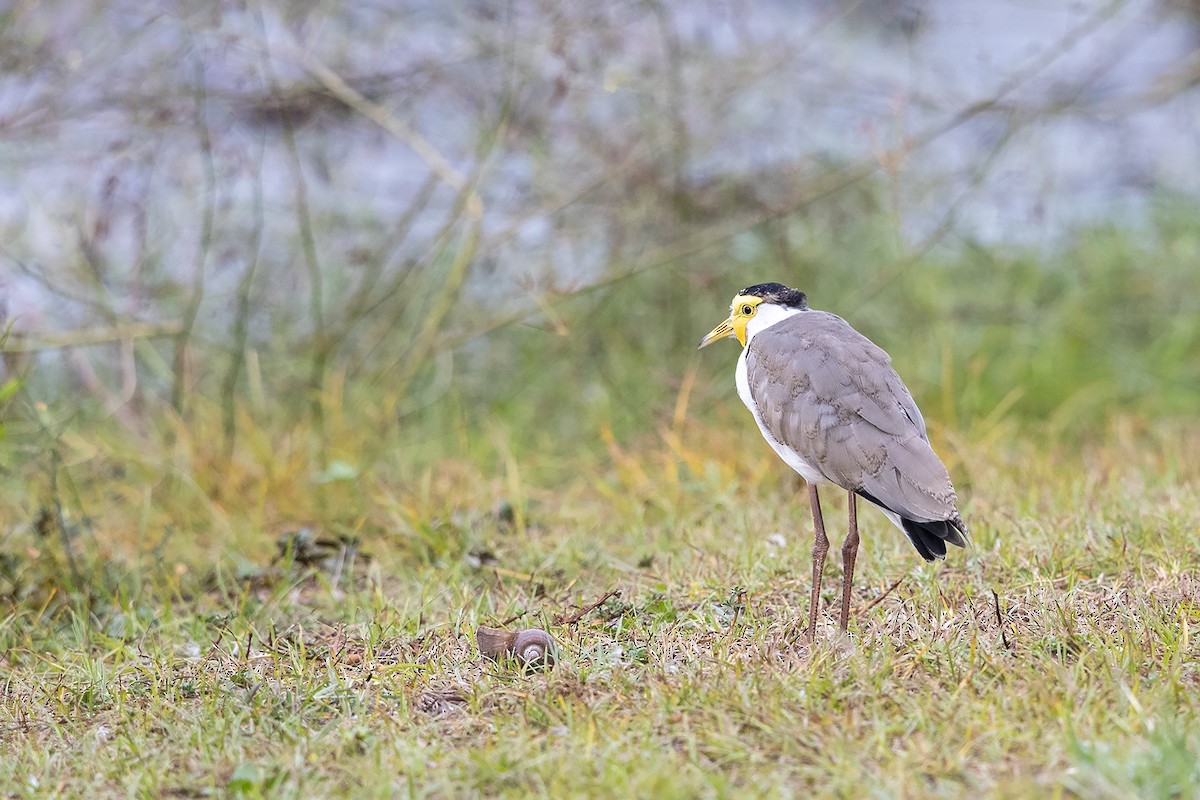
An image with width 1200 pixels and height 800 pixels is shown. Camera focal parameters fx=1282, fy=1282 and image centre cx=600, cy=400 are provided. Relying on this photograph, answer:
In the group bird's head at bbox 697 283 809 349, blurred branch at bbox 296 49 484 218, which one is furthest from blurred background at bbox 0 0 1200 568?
bird's head at bbox 697 283 809 349

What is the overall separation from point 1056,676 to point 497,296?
4710 millimetres

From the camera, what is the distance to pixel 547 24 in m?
5.93

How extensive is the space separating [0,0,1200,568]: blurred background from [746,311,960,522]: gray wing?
56.4 inches

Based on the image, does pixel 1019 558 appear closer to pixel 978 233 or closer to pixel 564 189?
pixel 564 189

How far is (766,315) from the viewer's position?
3.84m

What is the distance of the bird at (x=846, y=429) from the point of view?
3.21 meters

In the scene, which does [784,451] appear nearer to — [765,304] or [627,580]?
[765,304]

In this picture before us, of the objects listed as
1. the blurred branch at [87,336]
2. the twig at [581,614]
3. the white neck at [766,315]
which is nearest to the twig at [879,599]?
the twig at [581,614]

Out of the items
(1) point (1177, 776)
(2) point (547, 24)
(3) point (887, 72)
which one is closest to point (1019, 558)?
(1) point (1177, 776)

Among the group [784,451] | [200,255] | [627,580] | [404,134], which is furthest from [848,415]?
[200,255]

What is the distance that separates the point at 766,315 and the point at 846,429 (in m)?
0.60

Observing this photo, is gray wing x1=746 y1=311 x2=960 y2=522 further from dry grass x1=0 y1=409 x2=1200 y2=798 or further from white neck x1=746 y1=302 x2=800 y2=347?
dry grass x1=0 y1=409 x2=1200 y2=798

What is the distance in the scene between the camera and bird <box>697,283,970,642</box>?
10.5 feet

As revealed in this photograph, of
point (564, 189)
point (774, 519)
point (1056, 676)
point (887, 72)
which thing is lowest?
point (774, 519)
